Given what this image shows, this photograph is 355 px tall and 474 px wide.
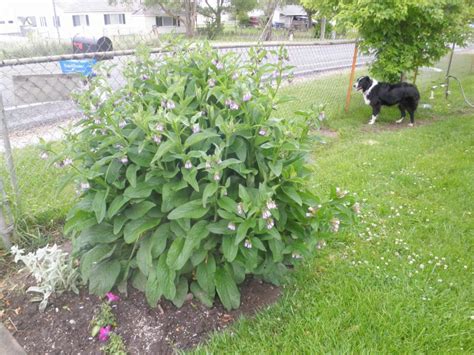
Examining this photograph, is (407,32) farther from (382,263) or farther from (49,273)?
(49,273)

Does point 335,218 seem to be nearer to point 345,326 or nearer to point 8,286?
point 345,326

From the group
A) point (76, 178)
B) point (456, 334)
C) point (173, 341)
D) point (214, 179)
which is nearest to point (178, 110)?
point (214, 179)

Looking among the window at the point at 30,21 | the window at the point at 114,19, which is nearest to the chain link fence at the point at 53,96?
the window at the point at 30,21

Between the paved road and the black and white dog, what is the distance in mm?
1644

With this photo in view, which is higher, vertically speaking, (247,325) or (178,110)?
(178,110)

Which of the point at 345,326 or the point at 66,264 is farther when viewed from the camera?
the point at 66,264

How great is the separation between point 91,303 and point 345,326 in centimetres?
158

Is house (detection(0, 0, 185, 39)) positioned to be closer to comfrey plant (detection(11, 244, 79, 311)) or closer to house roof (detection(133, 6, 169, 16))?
house roof (detection(133, 6, 169, 16))

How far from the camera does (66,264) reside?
8.09ft

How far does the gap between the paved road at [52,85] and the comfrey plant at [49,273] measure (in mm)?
1374

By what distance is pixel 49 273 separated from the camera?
2.35m

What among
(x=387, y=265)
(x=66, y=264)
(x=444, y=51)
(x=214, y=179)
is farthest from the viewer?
(x=444, y=51)

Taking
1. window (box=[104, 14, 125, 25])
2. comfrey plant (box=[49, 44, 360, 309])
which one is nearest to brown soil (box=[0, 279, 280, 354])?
comfrey plant (box=[49, 44, 360, 309])

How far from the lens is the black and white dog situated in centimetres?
664
